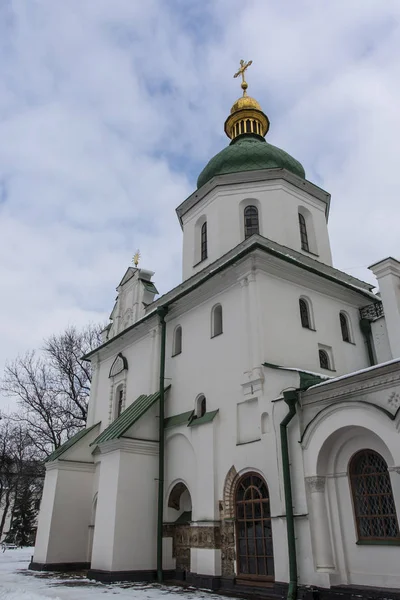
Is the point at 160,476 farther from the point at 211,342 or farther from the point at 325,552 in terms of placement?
the point at 325,552

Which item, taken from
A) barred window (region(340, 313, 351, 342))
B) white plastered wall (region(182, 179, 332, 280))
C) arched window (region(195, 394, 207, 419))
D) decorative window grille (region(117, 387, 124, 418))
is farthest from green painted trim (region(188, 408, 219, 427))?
white plastered wall (region(182, 179, 332, 280))

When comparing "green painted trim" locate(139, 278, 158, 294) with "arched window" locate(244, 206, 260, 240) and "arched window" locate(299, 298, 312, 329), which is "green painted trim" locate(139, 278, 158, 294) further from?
"arched window" locate(299, 298, 312, 329)

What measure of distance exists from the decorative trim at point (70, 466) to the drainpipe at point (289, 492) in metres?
9.08

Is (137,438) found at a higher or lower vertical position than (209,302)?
lower

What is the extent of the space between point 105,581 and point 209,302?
750 centimetres

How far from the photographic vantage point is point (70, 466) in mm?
16484

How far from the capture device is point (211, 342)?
532 inches

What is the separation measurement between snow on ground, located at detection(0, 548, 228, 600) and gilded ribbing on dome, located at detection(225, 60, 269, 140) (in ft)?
52.0

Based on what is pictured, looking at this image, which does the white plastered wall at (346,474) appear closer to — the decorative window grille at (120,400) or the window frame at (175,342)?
the window frame at (175,342)

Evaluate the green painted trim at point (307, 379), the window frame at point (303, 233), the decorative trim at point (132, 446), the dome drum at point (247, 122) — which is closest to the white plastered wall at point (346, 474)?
the green painted trim at point (307, 379)

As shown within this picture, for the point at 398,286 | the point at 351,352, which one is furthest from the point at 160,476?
the point at 398,286

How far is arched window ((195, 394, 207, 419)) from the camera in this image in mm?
13211

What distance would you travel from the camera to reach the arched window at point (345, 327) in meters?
14.2

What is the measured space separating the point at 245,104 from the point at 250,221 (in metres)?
6.71
